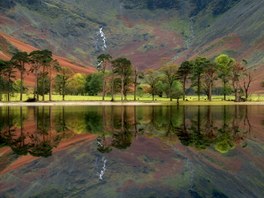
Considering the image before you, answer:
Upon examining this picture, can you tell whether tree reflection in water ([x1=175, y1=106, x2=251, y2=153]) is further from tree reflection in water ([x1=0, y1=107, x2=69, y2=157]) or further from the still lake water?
tree reflection in water ([x1=0, y1=107, x2=69, y2=157])

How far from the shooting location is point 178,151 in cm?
4153

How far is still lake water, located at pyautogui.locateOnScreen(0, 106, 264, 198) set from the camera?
28141mm

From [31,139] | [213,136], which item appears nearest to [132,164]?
[31,139]

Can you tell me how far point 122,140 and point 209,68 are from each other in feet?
404

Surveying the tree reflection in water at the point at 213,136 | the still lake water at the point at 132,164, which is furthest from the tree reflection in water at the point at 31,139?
the tree reflection in water at the point at 213,136

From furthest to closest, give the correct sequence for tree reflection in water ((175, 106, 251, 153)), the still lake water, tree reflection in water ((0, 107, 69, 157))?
1. tree reflection in water ((175, 106, 251, 153))
2. tree reflection in water ((0, 107, 69, 157))
3. the still lake water

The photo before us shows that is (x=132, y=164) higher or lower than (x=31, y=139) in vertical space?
lower

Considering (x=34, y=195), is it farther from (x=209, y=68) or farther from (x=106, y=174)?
(x=209, y=68)

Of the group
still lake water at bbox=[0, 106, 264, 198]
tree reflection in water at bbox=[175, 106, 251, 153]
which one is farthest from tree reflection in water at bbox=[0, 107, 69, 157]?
tree reflection in water at bbox=[175, 106, 251, 153]

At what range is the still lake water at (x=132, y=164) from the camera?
2814 centimetres

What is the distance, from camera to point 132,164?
3581 centimetres

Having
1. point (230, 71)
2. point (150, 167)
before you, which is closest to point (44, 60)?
point (230, 71)

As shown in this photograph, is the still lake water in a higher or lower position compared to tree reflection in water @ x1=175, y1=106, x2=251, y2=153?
lower

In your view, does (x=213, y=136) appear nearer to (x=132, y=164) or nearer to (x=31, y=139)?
(x=132, y=164)
